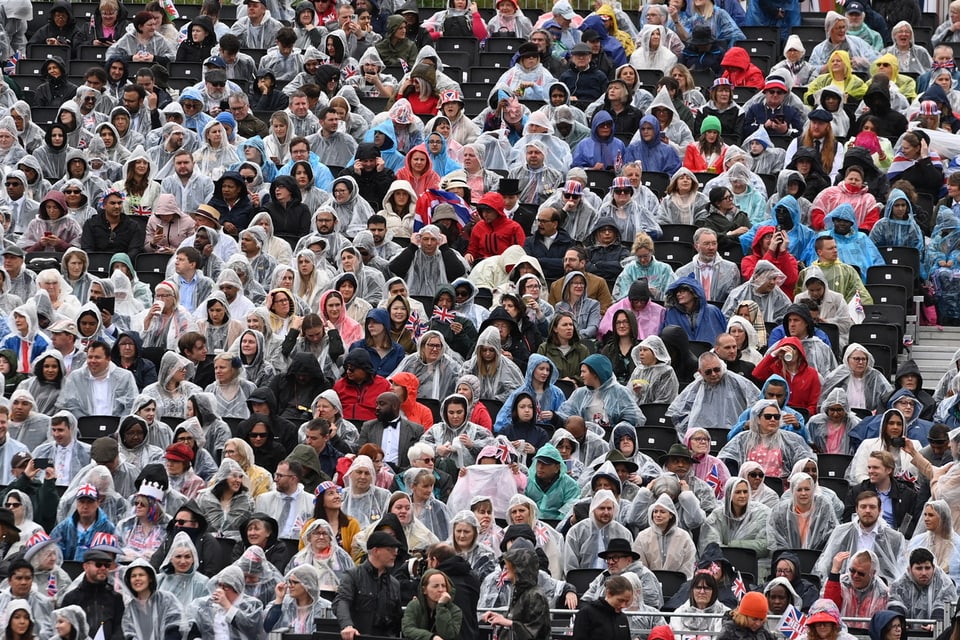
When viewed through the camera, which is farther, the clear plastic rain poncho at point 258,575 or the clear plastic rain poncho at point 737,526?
the clear plastic rain poncho at point 737,526

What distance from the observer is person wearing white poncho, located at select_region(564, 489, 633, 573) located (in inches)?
651

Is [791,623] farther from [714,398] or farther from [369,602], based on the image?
[714,398]

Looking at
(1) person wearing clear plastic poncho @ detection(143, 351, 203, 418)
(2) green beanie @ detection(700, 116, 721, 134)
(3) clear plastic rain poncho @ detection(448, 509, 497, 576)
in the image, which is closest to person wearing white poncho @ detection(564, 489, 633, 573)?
(3) clear plastic rain poncho @ detection(448, 509, 497, 576)

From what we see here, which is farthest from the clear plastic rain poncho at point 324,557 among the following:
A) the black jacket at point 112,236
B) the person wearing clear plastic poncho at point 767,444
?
the black jacket at point 112,236

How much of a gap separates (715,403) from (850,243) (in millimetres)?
2943

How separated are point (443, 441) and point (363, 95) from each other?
7.51 m

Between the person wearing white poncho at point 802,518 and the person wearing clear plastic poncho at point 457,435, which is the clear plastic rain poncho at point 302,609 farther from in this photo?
the person wearing white poncho at point 802,518

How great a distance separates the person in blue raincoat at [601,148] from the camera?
2259cm

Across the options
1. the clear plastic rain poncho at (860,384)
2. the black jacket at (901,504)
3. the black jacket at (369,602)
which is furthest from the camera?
the clear plastic rain poncho at (860,384)

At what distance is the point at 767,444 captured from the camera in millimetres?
17875

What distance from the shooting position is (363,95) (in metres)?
24.5

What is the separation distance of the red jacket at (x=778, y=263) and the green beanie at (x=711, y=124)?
7.83ft

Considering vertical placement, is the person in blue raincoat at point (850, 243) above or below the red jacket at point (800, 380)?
above

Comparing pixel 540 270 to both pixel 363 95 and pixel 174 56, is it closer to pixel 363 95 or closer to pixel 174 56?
pixel 363 95
